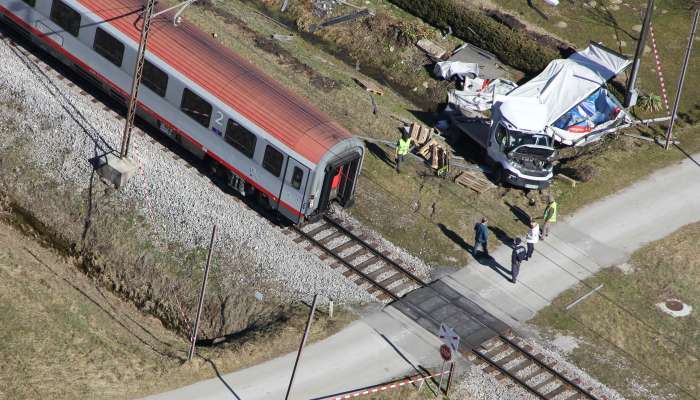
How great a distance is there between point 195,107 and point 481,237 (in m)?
10.7

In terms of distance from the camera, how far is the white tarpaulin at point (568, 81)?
4347 centimetres

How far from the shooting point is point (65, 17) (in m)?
39.9

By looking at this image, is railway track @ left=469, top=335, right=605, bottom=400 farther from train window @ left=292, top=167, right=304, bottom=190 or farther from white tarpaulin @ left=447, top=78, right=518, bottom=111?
white tarpaulin @ left=447, top=78, right=518, bottom=111

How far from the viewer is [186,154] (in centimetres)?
3934

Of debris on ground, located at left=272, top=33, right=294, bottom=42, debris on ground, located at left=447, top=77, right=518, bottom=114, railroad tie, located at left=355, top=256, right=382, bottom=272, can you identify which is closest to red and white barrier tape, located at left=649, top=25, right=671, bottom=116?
debris on ground, located at left=447, top=77, right=518, bottom=114

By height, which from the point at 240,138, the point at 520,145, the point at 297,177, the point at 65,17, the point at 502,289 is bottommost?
the point at 502,289

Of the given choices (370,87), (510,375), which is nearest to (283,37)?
(370,87)

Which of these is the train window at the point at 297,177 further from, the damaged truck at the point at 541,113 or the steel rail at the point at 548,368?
the damaged truck at the point at 541,113

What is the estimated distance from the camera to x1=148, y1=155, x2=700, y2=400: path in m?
30.9

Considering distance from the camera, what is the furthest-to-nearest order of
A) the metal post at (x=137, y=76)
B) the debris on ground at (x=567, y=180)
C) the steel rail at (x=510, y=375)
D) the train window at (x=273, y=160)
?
the debris on ground at (x=567, y=180) < the train window at (x=273, y=160) < the metal post at (x=137, y=76) < the steel rail at (x=510, y=375)

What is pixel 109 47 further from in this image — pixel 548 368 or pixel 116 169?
pixel 548 368

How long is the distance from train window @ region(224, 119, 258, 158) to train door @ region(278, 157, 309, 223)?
64.6 inches

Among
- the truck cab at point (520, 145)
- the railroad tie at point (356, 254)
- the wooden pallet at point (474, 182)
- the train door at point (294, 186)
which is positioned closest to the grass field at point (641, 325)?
the truck cab at point (520, 145)

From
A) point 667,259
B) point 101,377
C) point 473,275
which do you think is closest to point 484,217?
point 473,275
